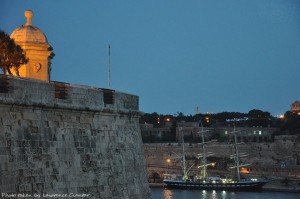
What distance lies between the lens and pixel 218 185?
156 feet

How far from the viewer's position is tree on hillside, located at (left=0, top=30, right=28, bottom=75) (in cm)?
1316

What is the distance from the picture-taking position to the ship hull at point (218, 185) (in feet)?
149

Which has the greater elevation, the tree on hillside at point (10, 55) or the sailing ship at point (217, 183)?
the tree on hillside at point (10, 55)

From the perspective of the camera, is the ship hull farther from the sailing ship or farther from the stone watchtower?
the stone watchtower

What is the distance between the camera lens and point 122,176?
1056cm

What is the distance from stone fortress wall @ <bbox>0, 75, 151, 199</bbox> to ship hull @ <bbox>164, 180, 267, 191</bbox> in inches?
1385

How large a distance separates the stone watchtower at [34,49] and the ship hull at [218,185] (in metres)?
33.7

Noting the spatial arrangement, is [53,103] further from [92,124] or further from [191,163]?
[191,163]

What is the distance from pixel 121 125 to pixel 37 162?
113 inches

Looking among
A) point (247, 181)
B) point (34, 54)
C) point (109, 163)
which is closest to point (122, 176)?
point (109, 163)

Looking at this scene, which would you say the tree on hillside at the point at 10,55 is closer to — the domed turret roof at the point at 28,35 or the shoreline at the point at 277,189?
the domed turret roof at the point at 28,35

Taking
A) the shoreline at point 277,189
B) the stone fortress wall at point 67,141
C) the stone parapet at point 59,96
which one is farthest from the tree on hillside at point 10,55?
the shoreline at point 277,189

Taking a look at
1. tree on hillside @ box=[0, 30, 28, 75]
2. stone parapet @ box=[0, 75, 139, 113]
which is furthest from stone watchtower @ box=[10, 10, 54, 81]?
stone parapet @ box=[0, 75, 139, 113]

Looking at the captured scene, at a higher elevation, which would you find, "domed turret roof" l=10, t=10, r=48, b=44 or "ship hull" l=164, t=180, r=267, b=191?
"domed turret roof" l=10, t=10, r=48, b=44
